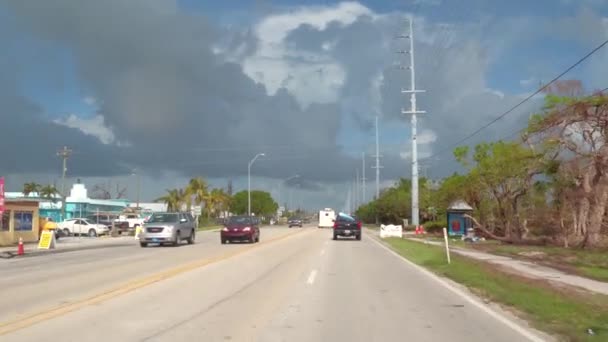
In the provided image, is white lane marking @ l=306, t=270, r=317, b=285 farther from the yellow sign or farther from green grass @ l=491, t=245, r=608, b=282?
the yellow sign

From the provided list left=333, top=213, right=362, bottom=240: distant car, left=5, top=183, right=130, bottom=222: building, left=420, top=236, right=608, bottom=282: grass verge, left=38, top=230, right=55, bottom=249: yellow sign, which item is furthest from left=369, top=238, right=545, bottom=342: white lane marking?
left=5, top=183, right=130, bottom=222: building

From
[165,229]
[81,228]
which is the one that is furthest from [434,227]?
[165,229]

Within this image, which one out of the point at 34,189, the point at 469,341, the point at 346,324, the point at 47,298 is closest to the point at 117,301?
the point at 47,298

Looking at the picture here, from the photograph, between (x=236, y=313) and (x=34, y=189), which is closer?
(x=236, y=313)

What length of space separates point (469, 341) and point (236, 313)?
14.3ft

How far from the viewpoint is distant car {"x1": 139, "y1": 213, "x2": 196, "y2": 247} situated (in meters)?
39.6

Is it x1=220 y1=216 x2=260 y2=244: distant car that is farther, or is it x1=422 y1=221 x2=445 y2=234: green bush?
x1=422 y1=221 x2=445 y2=234: green bush

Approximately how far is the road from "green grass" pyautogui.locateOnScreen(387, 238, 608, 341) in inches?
30.5

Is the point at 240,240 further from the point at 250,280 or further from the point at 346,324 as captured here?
the point at 346,324

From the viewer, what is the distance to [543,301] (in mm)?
14141

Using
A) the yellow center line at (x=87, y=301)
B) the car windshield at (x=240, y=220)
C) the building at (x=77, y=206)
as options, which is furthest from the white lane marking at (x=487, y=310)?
the building at (x=77, y=206)

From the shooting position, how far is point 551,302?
45.8 ft

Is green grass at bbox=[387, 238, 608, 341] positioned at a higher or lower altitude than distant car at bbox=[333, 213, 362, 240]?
lower

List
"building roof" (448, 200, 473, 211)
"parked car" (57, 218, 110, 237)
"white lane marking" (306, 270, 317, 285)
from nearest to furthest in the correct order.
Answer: "white lane marking" (306, 270, 317, 285) → "building roof" (448, 200, 473, 211) → "parked car" (57, 218, 110, 237)
